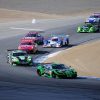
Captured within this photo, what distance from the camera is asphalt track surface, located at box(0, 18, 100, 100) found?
74.9 ft

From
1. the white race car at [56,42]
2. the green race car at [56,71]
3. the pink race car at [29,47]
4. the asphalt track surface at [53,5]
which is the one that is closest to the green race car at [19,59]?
the green race car at [56,71]

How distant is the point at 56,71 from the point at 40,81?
4138 mm

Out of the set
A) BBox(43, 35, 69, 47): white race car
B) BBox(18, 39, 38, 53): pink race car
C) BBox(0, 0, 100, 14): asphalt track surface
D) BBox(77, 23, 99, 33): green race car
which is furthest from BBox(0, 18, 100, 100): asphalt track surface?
BBox(0, 0, 100, 14): asphalt track surface

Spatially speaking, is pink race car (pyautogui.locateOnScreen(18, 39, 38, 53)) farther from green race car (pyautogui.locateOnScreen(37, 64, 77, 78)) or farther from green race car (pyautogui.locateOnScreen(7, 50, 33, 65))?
green race car (pyautogui.locateOnScreen(37, 64, 77, 78))

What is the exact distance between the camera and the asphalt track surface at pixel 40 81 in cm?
2284

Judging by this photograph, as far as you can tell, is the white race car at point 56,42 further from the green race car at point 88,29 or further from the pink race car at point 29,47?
the green race car at point 88,29

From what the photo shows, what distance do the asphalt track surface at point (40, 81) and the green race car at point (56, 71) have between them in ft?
2.15

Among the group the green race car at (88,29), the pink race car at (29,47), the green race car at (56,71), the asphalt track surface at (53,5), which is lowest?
the green race car at (56,71)

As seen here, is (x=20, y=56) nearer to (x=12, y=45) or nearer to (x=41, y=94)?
(x=12, y=45)

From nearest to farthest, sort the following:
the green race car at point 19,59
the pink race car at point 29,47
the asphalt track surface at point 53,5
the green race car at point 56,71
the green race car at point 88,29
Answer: the green race car at point 56,71
the green race car at point 19,59
the pink race car at point 29,47
the green race car at point 88,29
the asphalt track surface at point 53,5

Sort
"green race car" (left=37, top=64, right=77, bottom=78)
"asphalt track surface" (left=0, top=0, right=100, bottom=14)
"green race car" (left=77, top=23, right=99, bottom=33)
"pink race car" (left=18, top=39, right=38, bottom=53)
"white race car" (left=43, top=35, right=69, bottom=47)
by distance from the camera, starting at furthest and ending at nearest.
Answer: "asphalt track surface" (left=0, top=0, right=100, bottom=14), "green race car" (left=77, top=23, right=99, bottom=33), "white race car" (left=43, top=35, right=69, bottom=47), "pink race car" (left=18, top=39, right=38, bottom=53), "green race car" (left=37, top=64, right=77, bottom=78)

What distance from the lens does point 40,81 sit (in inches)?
1287

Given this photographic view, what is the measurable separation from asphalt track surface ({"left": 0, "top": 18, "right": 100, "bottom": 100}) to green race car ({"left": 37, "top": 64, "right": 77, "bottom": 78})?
2.15 feet

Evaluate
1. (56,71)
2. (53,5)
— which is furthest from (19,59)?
(53,5)
